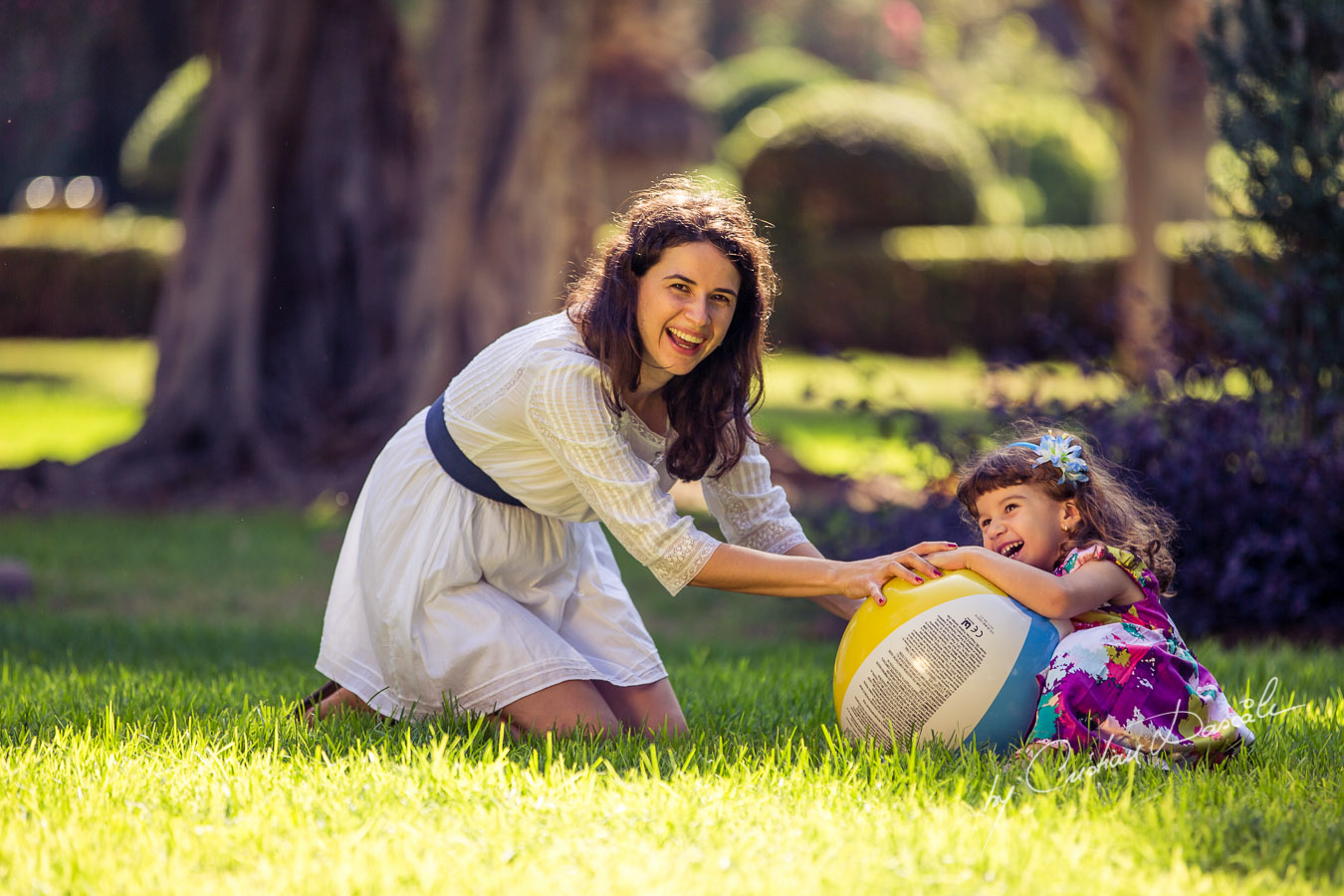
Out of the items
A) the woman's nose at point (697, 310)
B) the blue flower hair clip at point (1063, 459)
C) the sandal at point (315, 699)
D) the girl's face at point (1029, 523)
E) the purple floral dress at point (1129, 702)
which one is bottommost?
the sandal at point (315, 699)

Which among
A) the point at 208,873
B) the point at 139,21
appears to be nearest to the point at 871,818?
the point at 208,873

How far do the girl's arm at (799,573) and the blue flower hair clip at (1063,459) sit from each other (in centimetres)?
44

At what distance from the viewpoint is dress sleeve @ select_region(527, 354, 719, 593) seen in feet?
12.1

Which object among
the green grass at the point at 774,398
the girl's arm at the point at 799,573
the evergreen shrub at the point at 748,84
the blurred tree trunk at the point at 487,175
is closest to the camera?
the girl's arm at the point at 799,573

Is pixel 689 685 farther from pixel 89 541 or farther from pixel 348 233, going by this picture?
pixel 348 233

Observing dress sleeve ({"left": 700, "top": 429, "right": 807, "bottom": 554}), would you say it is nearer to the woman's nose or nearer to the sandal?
the woman's nose

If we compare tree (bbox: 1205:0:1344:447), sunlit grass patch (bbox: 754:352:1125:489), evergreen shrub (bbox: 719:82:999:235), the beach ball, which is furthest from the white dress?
evergreen shrub (bbox: 719:82:999:235)

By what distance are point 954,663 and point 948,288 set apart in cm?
1449

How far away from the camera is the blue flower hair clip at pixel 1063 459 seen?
3779mm

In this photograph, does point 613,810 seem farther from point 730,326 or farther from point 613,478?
point 730,326

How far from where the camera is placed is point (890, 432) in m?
6.64

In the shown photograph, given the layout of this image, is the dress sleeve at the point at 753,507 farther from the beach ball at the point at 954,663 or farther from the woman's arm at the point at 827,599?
the beach ball at the point at 954,663

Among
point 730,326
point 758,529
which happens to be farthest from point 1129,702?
point 730,326

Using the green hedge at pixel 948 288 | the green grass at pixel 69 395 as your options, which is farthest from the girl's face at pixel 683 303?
the green hedge at pixel 948 288
